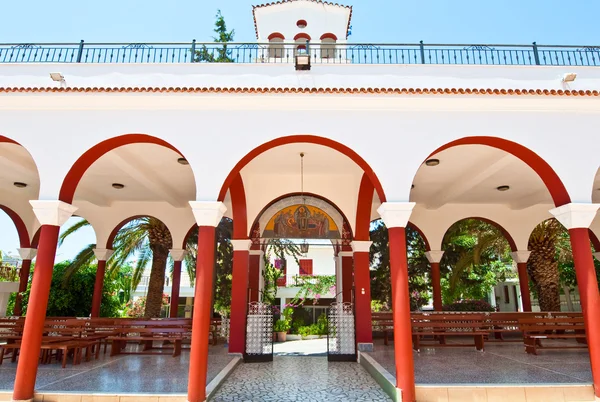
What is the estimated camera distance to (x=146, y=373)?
707 centimetres

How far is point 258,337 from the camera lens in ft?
30.4

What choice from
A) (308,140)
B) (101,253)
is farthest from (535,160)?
(101,253)

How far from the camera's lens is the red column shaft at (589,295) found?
Result: 5801mm

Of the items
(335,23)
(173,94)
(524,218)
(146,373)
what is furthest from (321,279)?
(173,94)

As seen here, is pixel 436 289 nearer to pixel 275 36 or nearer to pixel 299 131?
pixel 299 131

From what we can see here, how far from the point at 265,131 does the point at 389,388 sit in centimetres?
449

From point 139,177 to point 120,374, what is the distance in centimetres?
476

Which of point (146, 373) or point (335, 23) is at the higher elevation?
point (335, 23)

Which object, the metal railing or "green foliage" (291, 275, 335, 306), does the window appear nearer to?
"green foliage" (291, 275, 335, 306)

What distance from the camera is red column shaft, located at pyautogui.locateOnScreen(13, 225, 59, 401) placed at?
5547mm

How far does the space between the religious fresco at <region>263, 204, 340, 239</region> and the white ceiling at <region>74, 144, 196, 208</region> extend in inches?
102

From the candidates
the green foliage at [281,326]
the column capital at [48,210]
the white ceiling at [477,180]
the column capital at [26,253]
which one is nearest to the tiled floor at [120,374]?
the column capital at [48,210]

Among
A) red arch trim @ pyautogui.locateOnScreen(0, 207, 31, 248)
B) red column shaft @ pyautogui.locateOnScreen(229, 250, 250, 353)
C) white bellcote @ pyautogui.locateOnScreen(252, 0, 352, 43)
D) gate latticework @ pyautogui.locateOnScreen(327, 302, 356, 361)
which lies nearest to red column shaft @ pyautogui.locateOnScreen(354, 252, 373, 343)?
gate latticework @ pyautogui.locateOnScreen(327, 302, 356, 361)

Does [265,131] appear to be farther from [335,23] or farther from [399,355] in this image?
[335,23]
